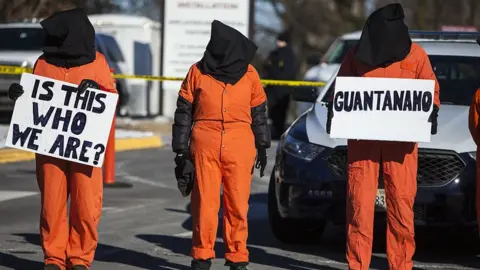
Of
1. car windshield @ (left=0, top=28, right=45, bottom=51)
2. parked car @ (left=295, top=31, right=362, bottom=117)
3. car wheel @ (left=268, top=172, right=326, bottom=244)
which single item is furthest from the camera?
car windshield @ (left=0, top=28, right=45, bottom=51)

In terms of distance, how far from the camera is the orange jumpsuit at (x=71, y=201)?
8070 millimetres

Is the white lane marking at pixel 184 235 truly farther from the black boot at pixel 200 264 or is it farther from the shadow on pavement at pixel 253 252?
the black boot at pixel 200 264

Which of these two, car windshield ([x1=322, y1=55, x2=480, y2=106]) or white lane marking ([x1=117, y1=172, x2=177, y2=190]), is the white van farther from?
car windshield ([x1=322, y1=55, x2=480, y2=106])

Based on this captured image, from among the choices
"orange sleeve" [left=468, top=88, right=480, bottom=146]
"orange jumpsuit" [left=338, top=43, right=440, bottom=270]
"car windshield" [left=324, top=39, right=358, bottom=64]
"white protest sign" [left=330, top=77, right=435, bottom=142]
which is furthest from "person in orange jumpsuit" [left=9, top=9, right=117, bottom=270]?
"car windshield" [left=324, top=39, right=358, bottom=64]

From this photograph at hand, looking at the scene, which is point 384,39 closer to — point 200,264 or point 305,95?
point 200,264

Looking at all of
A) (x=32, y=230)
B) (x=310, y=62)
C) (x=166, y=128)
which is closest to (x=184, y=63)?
(x=166, y=128)

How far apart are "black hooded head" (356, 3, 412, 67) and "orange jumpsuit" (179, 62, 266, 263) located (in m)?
0.82

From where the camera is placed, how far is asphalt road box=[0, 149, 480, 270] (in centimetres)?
921

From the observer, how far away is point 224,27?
8.23 m

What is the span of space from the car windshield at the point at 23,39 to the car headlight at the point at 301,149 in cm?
1211

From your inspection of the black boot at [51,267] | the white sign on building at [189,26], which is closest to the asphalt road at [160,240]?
the black boot at [51,267]

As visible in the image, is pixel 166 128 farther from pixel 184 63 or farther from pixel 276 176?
pixel 276 176

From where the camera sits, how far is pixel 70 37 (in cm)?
798

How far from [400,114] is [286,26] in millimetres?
48158
